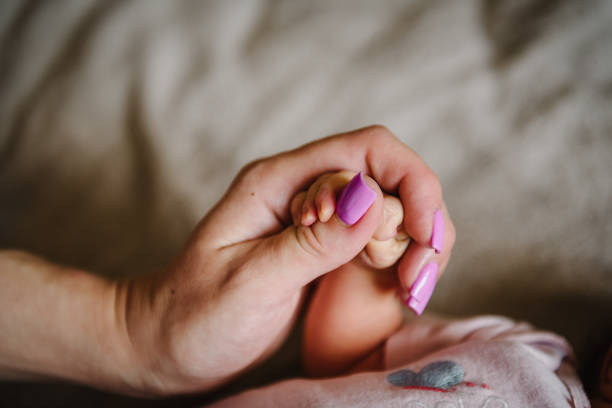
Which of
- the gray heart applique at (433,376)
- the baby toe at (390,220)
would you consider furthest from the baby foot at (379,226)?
the gray heart applique at (433,376)

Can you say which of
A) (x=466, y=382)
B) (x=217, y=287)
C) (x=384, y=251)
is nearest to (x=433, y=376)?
(x=466, y=382)

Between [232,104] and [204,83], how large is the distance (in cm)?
7

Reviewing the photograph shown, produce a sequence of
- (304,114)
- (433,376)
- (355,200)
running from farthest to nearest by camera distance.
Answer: (304,114), (433,376), (355,200)

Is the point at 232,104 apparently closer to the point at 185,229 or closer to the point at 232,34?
the point at 232,34

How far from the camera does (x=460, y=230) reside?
80 cm

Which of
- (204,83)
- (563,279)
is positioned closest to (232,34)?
(204,83)

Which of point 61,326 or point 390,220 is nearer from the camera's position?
point 390,220

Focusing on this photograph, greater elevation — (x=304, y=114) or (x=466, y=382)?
(x=304, y=114)

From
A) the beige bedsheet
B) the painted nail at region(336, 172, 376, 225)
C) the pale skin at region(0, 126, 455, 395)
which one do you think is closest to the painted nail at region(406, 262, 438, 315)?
the pale skin at region(0, 126, 455, 395)

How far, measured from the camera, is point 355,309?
2.08ft

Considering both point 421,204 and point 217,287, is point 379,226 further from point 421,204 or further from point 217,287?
point 217,287

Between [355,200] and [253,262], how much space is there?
0.15 metres

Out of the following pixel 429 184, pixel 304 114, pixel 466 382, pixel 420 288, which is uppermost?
pixel 304 114

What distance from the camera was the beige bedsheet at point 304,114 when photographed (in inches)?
31.1
